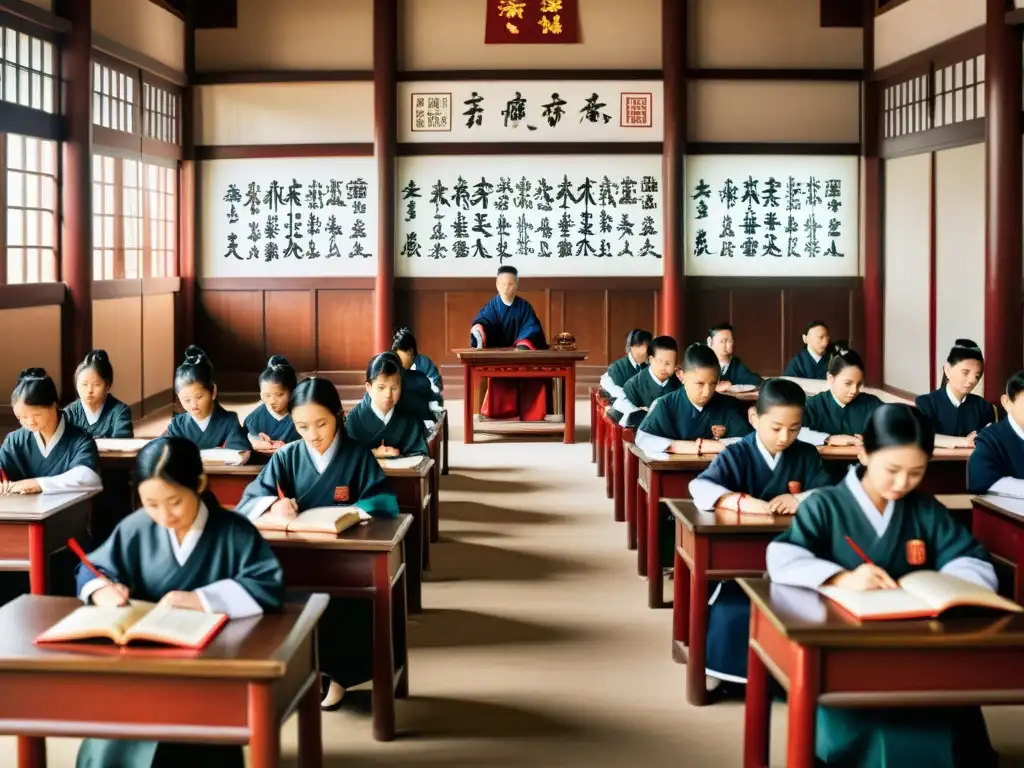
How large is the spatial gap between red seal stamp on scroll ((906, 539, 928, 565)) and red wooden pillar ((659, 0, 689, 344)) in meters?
9.40

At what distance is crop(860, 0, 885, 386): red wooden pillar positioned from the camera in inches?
495

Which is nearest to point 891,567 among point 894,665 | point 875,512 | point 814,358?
point 875,512

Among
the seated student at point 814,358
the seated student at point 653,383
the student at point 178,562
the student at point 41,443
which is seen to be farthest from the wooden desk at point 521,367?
the student at point 178,562

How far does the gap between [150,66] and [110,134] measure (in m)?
1.27

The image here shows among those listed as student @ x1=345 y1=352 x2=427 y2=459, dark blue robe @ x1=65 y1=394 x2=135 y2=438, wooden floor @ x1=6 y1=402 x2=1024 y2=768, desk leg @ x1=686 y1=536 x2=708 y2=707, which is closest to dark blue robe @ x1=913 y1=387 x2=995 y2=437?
wooden floor @ x1=6 y1=402 x2=1024 y2=768

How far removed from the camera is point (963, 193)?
10562 millimetres

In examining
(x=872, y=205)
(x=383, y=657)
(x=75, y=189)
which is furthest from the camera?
(x=872, y=205)

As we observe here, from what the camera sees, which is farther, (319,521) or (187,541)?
(319,521)

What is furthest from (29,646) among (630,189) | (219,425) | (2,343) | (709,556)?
(630,189)

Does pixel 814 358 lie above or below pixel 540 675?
above

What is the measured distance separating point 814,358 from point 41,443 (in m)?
6.41

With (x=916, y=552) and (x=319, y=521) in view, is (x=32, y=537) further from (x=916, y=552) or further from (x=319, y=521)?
(x=916, y=552)

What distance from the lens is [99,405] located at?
6.20m

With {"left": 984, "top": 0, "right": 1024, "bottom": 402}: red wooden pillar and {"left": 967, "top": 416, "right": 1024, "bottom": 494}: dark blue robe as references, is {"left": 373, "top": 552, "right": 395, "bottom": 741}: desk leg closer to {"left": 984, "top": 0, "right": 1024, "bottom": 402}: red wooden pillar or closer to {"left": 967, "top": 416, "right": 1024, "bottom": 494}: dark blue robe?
{"left": 967, "top": 416, "right": 1024, "bottom": 494}: dark blue robe
